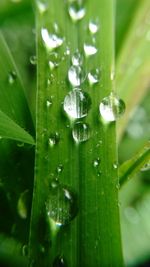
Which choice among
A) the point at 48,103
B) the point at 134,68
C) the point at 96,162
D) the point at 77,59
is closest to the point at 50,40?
the point at 77,59

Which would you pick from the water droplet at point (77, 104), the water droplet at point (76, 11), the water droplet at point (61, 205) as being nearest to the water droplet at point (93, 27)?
the water droplet at point (76, 11)

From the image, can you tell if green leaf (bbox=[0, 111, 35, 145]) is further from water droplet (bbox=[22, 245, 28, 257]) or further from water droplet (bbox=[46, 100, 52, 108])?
water droplet (bbox=[22, 245, 28, 257])

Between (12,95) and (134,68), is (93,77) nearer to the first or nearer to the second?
(12,95)

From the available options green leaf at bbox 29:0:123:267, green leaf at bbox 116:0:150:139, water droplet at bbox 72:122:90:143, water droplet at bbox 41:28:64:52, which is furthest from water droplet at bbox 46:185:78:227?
green leaf at bbox 116:0:150:139

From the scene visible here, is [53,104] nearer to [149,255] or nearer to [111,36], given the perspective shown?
[111,36]

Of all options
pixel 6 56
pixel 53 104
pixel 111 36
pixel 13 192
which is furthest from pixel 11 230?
pixel 111 36

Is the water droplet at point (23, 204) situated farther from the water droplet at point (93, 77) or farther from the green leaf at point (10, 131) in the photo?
the water droplet at point (93, 77)
